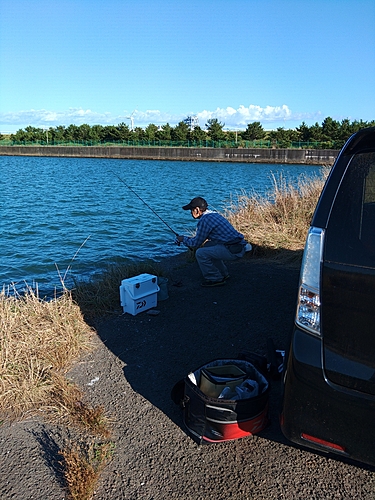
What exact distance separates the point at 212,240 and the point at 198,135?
69003mm

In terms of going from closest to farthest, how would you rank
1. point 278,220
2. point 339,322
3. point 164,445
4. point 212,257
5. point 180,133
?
point 339,322 → point 164,445 → point 212,257 → point 278,220 → point 180,133

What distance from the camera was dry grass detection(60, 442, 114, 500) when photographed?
2531 mm

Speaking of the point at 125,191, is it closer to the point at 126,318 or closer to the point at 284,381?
the point at 126,318

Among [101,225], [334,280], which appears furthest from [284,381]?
[101,225]

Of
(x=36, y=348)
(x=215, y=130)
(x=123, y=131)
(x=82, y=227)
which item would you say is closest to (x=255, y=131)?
(x=215, y=130)

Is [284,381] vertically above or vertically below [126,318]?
above

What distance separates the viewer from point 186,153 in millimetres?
63906

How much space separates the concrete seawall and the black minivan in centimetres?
5387

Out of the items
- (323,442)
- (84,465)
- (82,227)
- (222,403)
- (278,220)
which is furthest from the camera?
(82,227)

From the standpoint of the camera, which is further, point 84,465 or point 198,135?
point 198,135

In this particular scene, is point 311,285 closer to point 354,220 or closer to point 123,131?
point 354,220

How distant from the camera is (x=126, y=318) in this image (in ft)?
16.8

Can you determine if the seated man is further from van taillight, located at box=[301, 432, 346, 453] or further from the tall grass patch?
van taillight, located at box=[301, 432, 346, 453]

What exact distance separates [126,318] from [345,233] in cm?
340
